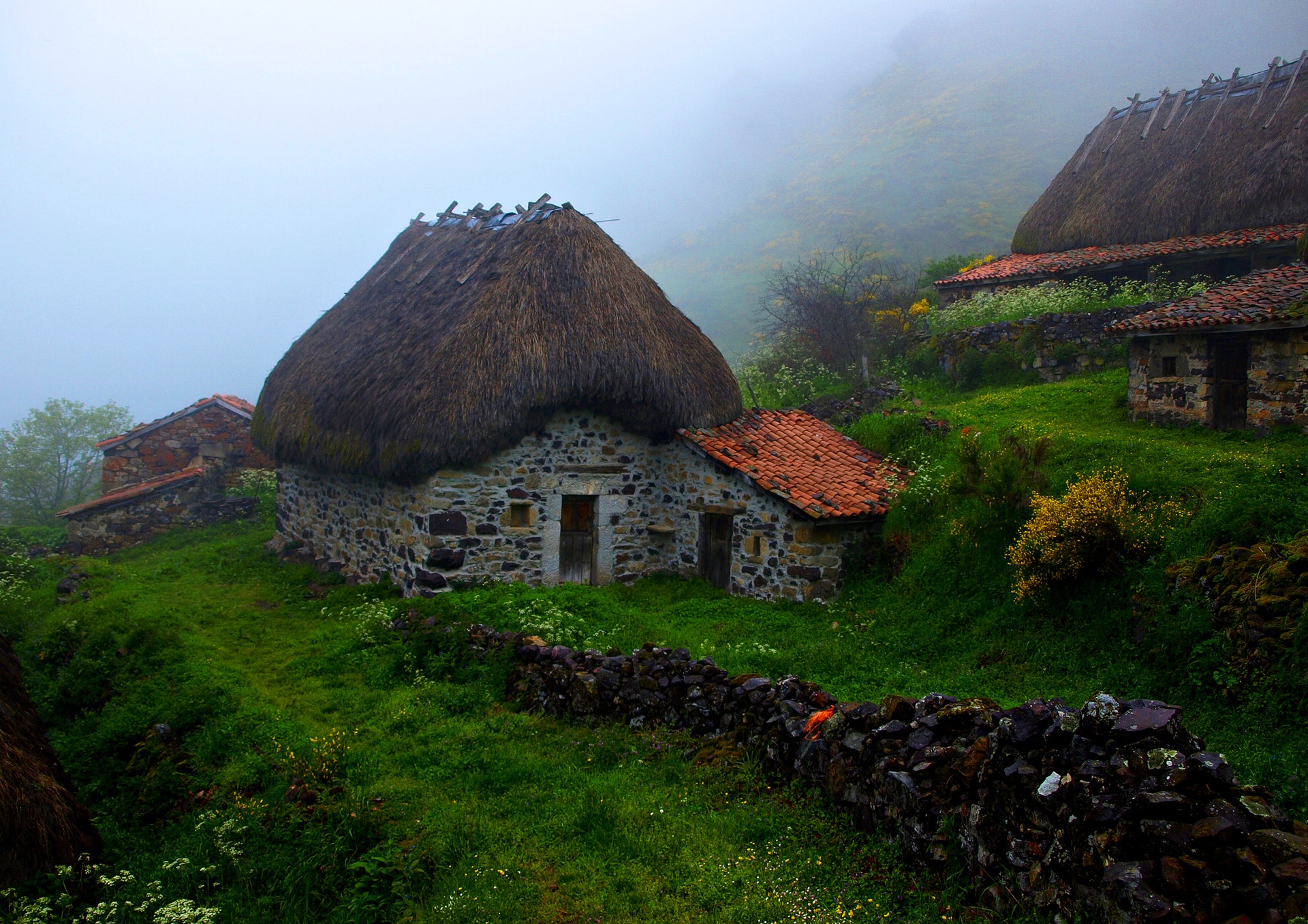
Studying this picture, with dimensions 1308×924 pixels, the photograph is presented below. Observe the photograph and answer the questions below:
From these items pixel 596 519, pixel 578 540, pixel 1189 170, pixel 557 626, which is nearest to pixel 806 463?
pixel 596 519

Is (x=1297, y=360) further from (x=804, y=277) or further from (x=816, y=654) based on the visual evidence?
(x=804, y=277)

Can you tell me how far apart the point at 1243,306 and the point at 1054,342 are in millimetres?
4432

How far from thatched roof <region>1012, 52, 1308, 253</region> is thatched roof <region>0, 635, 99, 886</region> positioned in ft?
70.1

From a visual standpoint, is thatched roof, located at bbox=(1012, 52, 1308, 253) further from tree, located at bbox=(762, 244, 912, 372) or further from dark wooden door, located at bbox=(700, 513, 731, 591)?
dark wooden door, located at bbox=(700, 513, 731, 591)

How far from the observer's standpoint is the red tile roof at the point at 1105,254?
15.8m

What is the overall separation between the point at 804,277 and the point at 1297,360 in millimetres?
15078

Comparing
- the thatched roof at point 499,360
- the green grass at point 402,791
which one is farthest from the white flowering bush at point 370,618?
the thatched roof at point 499,360

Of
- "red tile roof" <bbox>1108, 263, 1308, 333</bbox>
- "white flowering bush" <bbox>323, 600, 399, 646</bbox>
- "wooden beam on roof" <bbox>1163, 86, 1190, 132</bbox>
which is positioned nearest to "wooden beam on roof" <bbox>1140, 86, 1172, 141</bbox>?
"wooden beam on roof" <bbox>1163, 86, 1190, 132</bbox>

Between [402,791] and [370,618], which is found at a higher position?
[370,618]

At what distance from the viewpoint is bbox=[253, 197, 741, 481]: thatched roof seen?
1083 centimetres

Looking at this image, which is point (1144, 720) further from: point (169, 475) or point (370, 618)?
point (169, 475)

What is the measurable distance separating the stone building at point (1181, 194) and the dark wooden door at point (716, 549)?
11976 millimetres

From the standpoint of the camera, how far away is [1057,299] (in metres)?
16.7

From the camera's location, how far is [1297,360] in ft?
33.3
